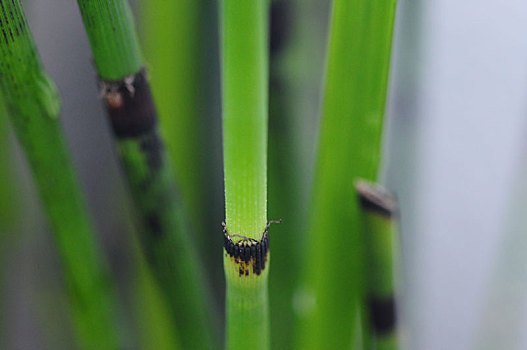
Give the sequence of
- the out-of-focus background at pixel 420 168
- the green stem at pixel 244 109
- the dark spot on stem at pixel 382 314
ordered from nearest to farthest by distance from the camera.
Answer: the green stem at pixel 244 109
the dark spot on stem at pixel 382 314
the out-of-focus background at pixel 420 168

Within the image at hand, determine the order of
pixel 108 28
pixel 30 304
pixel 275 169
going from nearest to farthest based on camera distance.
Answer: pixel 108 28
pixel 275 169
pixel 30 304

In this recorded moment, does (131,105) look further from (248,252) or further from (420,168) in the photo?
(420,168)

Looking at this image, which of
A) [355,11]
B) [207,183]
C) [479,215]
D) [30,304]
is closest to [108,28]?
[355,11]

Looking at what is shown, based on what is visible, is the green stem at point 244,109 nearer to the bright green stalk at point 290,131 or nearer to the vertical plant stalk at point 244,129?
the vertical plant stalk at point 244,129

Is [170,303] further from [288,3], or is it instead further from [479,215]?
[479,215]

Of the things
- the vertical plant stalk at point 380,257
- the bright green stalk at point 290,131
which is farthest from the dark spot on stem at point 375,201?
the bright green stalk at point 290,131

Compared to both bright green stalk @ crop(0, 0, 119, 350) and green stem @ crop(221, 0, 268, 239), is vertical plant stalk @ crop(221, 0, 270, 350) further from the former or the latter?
bright green stalk @ crop(0, 0, 119, 350)

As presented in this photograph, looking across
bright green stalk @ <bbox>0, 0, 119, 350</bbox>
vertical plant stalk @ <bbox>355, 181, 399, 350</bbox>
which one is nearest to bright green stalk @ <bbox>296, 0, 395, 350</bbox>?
vertical plant stalk @ <bbox>355, 181, 399, 350</bbox>
